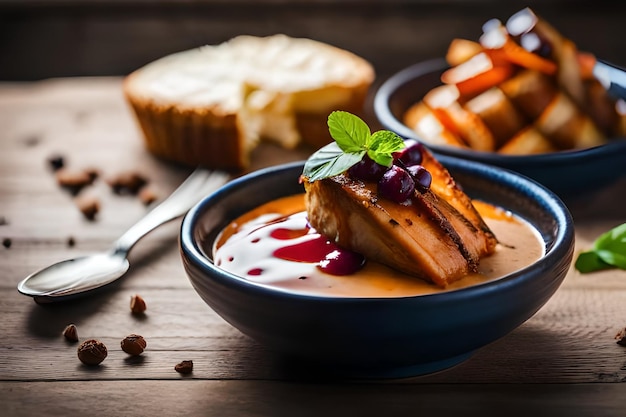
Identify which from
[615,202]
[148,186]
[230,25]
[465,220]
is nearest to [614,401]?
[465,220]

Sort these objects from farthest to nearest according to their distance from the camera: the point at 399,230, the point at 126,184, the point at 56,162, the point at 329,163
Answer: the point at 56,162, the point at 126,184, the point at 329,163, the point at 399,230

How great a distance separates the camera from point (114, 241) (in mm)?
2684

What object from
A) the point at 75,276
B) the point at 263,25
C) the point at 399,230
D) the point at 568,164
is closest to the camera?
the point at 399,230

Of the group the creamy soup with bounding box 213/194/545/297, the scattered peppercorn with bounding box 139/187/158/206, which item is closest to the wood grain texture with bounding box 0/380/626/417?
the creamy soup with bounding box 213/194/545/297

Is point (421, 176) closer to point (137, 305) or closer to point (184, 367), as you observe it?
point (184, 367)

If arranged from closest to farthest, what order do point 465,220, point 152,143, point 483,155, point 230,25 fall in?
point 465,220 → point 483,155 → point 152,143 → point 230,25

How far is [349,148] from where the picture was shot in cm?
195

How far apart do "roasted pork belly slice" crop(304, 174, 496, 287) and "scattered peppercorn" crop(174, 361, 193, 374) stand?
0.43 m

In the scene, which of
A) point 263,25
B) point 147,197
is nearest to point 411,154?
point 147,197

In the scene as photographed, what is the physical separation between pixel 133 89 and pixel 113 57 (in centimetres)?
216

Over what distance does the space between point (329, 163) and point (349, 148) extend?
66 millimetres

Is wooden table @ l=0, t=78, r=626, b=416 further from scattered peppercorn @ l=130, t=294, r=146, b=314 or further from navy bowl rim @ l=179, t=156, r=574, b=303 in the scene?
navy bowl rim @ l=179, t=156, r=574, b=303

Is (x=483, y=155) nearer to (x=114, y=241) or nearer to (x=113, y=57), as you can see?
(x=114, y=241)

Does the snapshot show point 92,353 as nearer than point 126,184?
Yes
